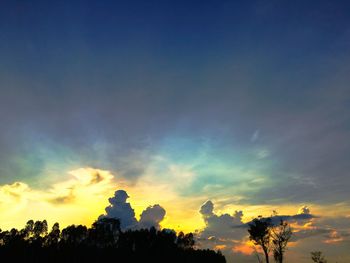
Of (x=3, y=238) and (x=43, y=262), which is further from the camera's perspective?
(x=3, y=238)

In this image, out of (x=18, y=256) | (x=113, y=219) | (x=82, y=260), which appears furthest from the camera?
(x=113, y=219)

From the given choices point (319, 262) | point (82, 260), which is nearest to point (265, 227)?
point (319, 262)

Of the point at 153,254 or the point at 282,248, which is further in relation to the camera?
the point at 153,254

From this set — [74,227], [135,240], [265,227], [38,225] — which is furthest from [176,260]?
[265,227]

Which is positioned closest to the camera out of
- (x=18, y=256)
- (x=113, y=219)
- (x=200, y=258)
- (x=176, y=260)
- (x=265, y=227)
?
(x=265, y=227)

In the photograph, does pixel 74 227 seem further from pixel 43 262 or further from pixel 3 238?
pixel 43 262

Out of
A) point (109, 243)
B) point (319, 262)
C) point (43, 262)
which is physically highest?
point (109, 243)

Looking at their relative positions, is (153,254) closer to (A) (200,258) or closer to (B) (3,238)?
(A) (200,258)

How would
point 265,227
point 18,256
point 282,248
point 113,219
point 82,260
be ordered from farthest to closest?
1. point 113,219
2. point 82,260
3. point 18,256
4. point 265,227
5. point 282,248

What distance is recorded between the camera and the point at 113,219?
17362cm

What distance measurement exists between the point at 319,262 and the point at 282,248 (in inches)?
518

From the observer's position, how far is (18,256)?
344 ft

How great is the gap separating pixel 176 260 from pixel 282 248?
88.0 m

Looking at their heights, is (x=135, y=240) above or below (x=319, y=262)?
above
